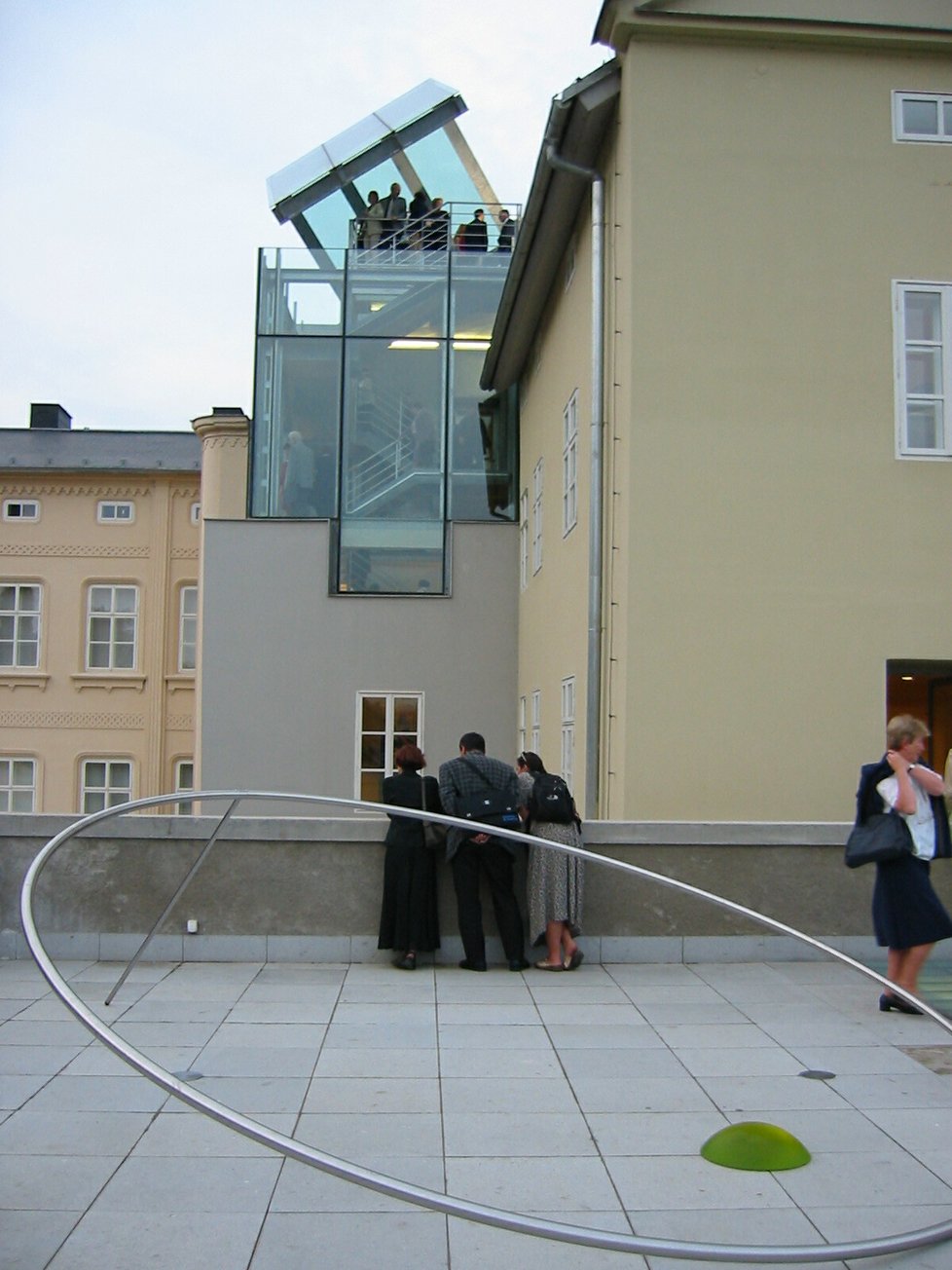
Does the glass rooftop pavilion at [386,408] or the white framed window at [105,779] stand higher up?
the glass rooftop pavilion at [386,408]

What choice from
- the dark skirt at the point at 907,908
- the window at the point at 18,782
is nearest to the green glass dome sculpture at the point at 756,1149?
the dark skirt at the point at 907,908

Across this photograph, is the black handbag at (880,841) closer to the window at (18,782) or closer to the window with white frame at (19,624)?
the window at (18,782)

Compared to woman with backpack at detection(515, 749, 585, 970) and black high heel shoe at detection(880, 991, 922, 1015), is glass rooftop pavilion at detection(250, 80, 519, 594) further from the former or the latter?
black high heel shoe at detection(880, 991, 922, 1015)

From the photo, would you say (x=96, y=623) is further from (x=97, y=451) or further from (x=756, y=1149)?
(x=756, y=1149)

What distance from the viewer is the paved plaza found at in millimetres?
4699

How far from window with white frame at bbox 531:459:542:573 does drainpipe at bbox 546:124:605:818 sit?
214 inches

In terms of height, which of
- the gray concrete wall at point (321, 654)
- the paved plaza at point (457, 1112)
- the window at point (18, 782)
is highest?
the gray concrete wall at point (321, 654)

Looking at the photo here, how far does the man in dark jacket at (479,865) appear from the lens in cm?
978

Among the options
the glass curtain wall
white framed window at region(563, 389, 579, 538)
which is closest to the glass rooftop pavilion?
the glass curtain wall

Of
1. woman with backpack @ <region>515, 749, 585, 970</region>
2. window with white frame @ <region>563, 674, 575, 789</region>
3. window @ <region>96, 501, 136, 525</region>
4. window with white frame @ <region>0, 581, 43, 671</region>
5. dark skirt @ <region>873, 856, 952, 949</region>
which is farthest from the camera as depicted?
window @ <region>96, 501, 136, 525</region>

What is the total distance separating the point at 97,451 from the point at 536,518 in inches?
838

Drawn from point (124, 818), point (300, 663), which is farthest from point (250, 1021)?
point (300, 663)

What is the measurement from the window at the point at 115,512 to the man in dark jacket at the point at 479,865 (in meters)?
29.1

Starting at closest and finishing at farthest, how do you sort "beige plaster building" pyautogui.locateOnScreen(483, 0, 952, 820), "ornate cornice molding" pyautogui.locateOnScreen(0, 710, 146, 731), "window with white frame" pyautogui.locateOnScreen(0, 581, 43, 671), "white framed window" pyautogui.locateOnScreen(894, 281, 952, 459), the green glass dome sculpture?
1. the green glass dome sculpture
2. "beige plaster building" pyautogui.locateOnScreen(483, 0, 952, 820)
3. "white framed window" pyautogui.locateOnScreen(894, 281, 952, 459)
4. "ornate cornice molding" pyautogui.locateOnScreen(0, 710, 146, 731)
5. "window with white frame" pyautogui.locateOnScreen(0, 581, 43, 671)
